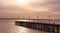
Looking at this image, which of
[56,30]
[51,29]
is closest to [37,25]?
[51,29]

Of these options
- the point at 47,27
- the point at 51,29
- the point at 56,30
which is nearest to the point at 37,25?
the point at 47,27

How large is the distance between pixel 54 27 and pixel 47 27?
5890mm

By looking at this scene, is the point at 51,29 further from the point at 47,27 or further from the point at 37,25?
the point at 37,25

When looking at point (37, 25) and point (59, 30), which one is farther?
point (37, 25)

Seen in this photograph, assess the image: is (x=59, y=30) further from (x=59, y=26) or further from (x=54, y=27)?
(x=54, y=27)

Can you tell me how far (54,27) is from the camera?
3325 centimetres

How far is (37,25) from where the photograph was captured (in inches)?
1949

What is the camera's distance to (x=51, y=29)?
35.6 m

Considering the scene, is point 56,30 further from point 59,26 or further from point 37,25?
point 37,25

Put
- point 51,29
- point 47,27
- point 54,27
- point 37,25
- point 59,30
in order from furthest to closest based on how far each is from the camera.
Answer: point 37,25 → point 47,27 → point 51,29 → point 54,27 → point 59,30

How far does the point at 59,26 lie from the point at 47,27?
28.6 feet

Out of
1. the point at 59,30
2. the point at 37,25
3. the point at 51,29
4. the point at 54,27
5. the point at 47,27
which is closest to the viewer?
the point at 59,30

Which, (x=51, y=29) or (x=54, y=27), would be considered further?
(x=51, y=29)

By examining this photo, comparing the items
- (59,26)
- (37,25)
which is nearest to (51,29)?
(59,26)
